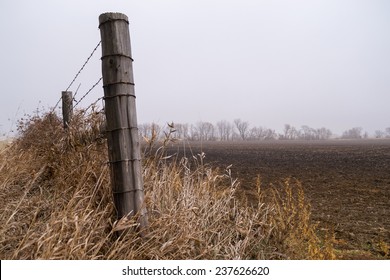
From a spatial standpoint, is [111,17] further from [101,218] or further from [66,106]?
[66,106]

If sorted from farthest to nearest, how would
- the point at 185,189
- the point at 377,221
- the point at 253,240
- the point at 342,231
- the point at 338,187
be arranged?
the point at 338,187 → the point at 377,221 → the point at 342,231 → the point at 185,189 → the point at 253,240

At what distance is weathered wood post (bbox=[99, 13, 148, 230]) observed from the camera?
8.38ft

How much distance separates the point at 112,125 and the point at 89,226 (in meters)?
0.80

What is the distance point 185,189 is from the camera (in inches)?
135

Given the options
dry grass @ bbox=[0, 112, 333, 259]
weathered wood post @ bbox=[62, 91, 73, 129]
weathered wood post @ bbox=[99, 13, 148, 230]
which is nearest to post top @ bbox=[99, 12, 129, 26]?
weathered wood post @ bbox=[99, 13, 148, 230]

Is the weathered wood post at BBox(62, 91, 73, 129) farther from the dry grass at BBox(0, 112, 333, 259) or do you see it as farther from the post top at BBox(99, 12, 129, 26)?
the post top at BBox(99, 12, 129, 26)

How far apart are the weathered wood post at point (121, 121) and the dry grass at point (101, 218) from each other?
0.19m

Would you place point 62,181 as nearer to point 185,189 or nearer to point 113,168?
point 113,168

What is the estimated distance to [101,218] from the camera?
2.56 m

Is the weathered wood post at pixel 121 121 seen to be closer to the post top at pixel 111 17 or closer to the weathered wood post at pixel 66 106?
the post top at pixel 111 17

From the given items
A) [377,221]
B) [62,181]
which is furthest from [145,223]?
[377,221]

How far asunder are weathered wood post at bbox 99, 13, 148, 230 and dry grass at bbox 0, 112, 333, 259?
0.19m

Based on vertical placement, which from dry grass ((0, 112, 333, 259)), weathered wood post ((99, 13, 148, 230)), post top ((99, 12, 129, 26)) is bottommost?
dry grass ((0, 112, 333, 259))

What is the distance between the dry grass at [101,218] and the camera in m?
2.40
